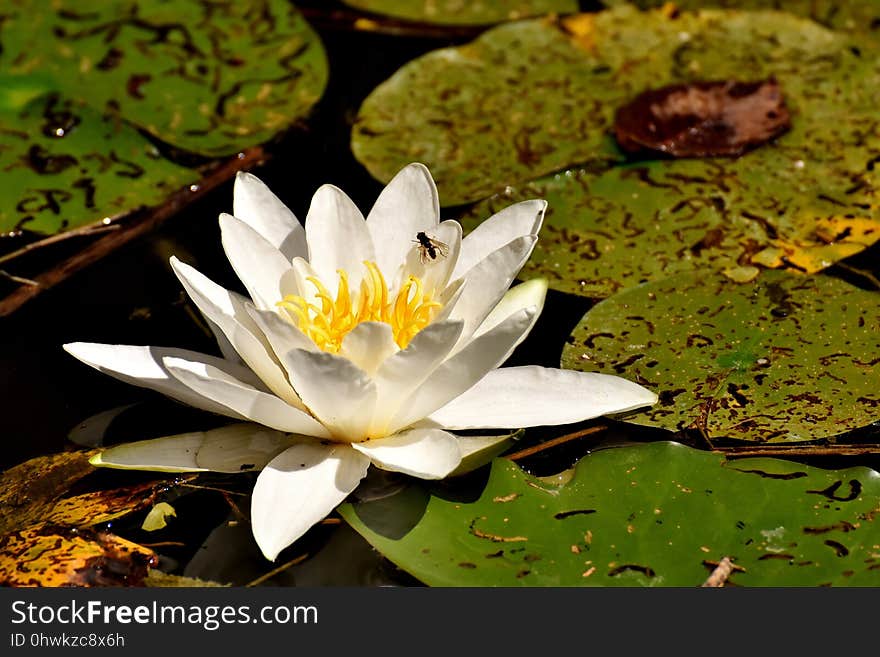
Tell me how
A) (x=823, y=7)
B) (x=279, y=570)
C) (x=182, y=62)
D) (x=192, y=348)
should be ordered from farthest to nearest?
1. (x=823, y=7)
2. (x=182, y=62)
3. (x=192, y=348)
4. (x=279, y=570)

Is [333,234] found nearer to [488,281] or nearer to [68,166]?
[488,281]

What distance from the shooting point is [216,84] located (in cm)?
460

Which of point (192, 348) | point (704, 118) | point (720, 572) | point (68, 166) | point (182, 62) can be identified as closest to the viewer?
point (720, 572)

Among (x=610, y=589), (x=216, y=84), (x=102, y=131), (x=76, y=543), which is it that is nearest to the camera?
(x=610, y=589)

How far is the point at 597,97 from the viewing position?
15.0ft

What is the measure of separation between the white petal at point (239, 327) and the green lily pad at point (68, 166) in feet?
4.38

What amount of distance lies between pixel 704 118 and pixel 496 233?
178 centimetres

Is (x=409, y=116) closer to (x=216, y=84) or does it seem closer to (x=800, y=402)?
(x=216, y=84)

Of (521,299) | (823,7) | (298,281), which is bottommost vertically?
(521,299)

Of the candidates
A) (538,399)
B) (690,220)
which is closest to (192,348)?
(538,399)

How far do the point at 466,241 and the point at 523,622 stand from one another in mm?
1202

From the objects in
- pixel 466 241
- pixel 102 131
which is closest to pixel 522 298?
pixel 466 241

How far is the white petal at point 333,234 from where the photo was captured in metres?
2.96

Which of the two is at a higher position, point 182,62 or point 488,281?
point 488,281
